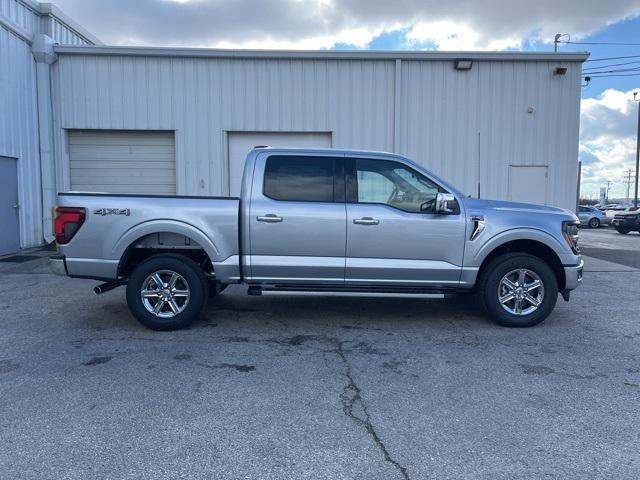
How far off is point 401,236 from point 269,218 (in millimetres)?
1497

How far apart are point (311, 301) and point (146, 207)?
279 centimetres

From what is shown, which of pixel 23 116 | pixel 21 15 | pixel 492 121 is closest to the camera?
pixel 21 15

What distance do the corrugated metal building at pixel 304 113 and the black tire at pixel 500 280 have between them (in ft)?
24.0

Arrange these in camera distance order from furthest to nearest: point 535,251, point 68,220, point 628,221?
point 628,221 → point 535,251 → point 68,220

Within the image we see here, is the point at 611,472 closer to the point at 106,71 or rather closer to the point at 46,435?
the point at 46,435

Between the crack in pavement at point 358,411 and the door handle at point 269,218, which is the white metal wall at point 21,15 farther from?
the crack in pavement at point 358,411

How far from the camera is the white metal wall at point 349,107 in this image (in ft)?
41.2

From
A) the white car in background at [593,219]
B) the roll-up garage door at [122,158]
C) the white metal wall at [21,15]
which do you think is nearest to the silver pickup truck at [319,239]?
the roll-up garage door at [122,158]

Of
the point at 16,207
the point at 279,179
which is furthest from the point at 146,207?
the point at 16,207

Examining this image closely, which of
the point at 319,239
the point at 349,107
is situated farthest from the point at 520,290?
the point at 349,107

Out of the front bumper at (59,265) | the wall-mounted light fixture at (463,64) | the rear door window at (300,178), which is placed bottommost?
the front bumper at (59,265)

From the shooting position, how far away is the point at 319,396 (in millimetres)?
3979

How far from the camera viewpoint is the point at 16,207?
11797mm

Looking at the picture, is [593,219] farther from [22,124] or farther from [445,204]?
[22,124]
